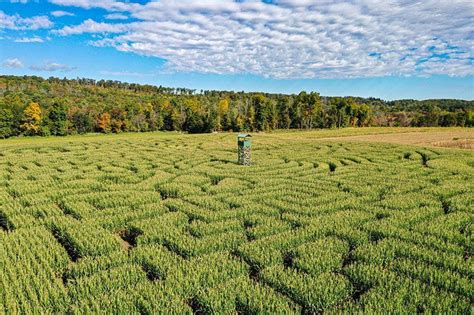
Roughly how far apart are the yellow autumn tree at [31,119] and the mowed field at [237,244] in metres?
63.5

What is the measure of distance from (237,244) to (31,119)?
78370mm

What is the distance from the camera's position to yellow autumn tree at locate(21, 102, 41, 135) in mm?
74250

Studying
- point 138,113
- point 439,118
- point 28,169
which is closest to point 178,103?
point 138,113

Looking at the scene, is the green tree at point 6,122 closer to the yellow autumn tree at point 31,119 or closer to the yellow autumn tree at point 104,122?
the yellow autumn tree at point 31,119

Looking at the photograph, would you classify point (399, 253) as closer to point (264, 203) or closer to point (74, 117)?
point (264, 203)

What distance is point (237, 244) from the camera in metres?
9.73

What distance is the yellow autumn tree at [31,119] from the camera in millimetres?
74250

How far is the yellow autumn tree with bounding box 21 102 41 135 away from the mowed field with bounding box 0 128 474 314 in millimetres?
63540

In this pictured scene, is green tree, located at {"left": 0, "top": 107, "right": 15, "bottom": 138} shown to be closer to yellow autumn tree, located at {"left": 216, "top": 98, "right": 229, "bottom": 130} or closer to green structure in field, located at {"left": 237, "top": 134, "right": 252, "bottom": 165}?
yellow autumn tree, located at {"left": 216, "top": 98, "right": 229, "bottom": 130}

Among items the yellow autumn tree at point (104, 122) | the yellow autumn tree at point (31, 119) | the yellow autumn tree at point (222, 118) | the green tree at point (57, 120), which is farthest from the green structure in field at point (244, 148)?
the yellow autumn tree at point (104, 122)

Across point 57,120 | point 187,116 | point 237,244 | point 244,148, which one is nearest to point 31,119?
point 57,120

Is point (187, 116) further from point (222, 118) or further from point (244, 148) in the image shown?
point (244, 148)

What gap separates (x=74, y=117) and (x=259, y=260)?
85.1 m

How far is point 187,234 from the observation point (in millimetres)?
10438
